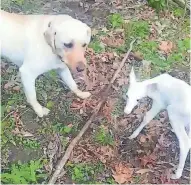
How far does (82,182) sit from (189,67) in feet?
6.34

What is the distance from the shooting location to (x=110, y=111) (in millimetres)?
4777

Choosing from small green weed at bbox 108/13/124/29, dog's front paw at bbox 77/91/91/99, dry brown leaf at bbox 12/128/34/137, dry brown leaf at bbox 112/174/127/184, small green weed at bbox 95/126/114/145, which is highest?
small green weed at bbox 108/13/124/29

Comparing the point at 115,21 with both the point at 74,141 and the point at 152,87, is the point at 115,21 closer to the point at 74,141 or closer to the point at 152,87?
the point at 74,141

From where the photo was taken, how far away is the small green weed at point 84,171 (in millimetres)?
4230

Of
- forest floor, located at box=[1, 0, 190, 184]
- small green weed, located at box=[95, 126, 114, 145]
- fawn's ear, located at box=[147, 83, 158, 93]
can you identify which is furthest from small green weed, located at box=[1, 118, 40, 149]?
fawn's ear, located at box=[147, 83, 158, 93]

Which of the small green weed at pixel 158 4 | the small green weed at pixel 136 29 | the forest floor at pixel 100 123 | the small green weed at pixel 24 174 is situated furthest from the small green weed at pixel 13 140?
the small green weed at pixel 158 4

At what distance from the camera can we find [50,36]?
13.4 ft

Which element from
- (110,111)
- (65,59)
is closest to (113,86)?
(110,111)

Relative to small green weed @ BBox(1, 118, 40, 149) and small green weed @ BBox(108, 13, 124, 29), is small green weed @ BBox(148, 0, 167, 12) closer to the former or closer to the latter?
small green weed @ BBox(108, 13, 124, 29)

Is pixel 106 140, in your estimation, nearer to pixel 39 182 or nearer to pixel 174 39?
pixel 39 182

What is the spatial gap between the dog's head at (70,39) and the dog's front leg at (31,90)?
390mm

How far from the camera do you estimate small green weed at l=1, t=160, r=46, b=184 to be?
13.5 ft

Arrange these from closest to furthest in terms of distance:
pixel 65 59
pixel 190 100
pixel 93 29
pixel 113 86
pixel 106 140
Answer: pixel 190 100 → pixel 65 59 → pixel 106 140 → pixel 113 86 → pixel 93 29

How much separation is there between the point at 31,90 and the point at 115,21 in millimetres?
1898
